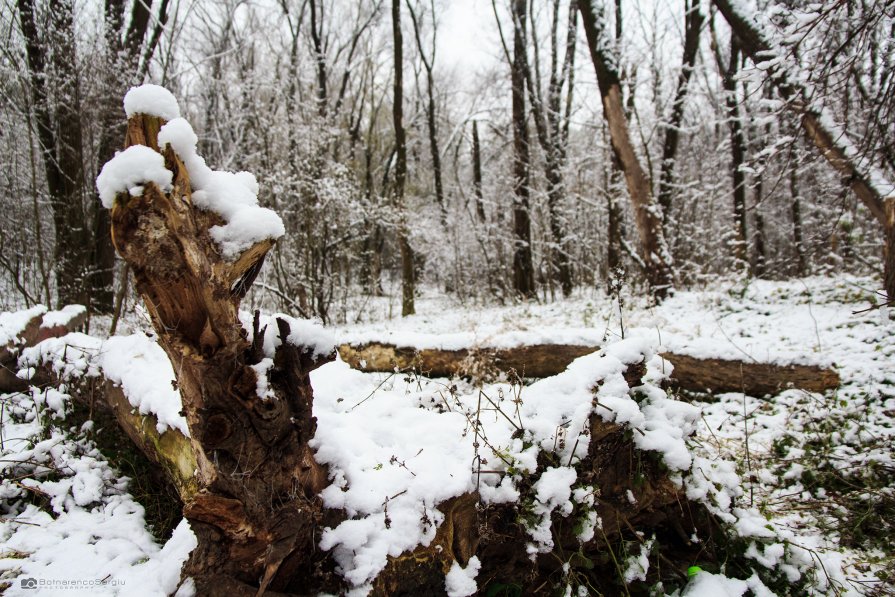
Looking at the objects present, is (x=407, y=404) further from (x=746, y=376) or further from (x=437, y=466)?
(x=746, y=376)

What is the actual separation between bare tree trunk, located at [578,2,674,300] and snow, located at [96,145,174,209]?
24.9 feet

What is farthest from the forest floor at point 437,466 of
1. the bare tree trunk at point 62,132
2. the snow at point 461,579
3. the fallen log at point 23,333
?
the bare tree trunk at point 62,132

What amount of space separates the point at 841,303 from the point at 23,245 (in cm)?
1235

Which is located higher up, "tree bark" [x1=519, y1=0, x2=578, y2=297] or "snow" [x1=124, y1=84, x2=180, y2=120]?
"tree bark" [x1=519, y1=0, x2=578, y2=297]

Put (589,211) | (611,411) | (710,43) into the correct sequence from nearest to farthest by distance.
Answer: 1. (611,411)
2. (710,43)
3. (589,211)

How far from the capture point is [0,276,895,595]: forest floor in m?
1.94

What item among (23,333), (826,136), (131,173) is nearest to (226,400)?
(131,173)

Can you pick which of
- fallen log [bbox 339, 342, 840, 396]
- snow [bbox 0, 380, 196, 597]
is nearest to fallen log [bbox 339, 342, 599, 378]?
fallen log [bbox 339, 342, 840, 396]

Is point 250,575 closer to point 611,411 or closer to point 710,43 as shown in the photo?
point 611,411

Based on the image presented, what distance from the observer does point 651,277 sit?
308 inches

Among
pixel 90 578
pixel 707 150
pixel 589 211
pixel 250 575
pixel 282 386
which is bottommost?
pixel 90 578

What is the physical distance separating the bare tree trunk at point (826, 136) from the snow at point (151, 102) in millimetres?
4570

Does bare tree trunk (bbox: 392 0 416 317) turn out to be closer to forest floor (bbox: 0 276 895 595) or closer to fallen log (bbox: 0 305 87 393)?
forest floor (bbox: 0 276 895 595)

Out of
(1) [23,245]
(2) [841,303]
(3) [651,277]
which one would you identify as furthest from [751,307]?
(1) [23,245]
